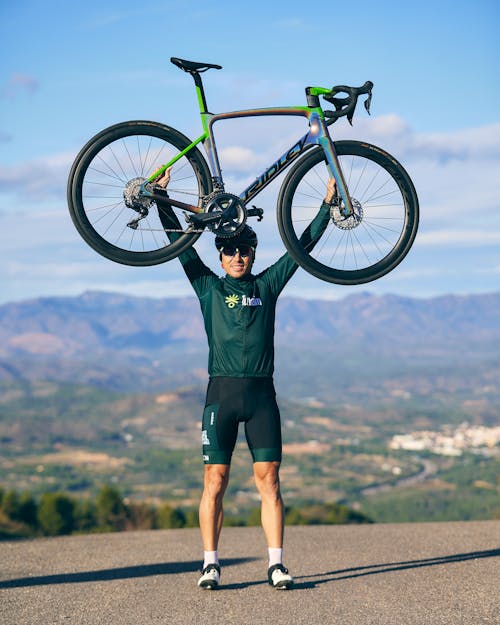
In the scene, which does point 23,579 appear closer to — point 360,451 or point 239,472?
point 239,472

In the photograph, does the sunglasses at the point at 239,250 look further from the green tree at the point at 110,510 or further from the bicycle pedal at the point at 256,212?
the green tree at the point at 110,510

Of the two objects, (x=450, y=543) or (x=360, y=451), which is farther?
(x=360, y=451)

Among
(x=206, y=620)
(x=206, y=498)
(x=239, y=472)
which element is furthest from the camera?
(x=239, y=472)

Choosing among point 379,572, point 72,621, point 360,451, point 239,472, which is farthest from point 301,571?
point 360,451

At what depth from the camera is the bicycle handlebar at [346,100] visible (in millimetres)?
8391

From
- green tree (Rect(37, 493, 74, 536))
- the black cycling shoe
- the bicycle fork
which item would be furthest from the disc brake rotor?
green tree (Rect(37, 493, 74, 536))

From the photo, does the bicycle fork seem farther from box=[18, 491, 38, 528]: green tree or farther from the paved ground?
box=[18, 491, 38, 528]: green tree

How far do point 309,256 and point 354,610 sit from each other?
3080 millimetres

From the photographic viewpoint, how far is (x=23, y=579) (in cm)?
895

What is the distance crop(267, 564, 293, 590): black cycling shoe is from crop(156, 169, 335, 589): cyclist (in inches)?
0.4

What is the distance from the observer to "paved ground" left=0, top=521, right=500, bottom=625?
22.9 ft

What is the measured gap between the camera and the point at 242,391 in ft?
26.6

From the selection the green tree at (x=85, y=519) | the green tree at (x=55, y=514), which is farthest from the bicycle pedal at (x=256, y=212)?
the green tree at (x=85, y=519)

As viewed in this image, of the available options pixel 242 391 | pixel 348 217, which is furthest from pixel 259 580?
pixel 348 217
